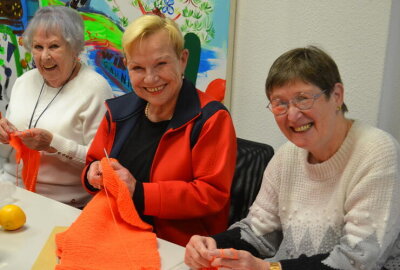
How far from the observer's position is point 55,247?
138 cm

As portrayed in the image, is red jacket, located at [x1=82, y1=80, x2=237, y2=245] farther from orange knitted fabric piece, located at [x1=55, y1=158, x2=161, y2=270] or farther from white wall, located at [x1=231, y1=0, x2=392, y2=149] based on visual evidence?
white wall, located at [x1=231, y1=0, x2=392, y2=149]

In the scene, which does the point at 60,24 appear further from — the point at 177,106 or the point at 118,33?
the point at 177,106

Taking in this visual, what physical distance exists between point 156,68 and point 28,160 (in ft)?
2.62

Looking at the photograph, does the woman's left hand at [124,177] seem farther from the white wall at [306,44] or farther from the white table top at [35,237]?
the white wall at [306,44]

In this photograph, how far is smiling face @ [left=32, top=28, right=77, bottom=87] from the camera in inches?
86.4

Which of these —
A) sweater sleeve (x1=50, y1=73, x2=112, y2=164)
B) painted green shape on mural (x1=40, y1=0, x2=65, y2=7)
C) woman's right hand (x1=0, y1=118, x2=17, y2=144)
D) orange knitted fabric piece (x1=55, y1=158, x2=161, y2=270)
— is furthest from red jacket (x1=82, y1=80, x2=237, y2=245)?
painted green shape on mural (x1=40, y1=0, x2=65, y2=7)

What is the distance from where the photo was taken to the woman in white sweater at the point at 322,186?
47.4 inches

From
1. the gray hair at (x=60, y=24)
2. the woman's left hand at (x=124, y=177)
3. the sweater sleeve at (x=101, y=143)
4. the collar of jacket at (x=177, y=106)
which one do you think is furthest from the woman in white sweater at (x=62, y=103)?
the woman's left hand at (x=124, y=177)

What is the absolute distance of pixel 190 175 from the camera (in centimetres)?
168

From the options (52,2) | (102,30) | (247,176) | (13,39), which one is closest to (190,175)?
(247,176)

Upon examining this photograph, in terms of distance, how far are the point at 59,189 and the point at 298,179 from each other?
125 cm

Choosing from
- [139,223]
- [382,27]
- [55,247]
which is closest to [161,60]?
Result: [139,223]

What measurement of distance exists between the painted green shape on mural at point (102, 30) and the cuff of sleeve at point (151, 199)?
53.9 inches

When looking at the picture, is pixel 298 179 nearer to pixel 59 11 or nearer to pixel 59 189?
pixel 59 189
